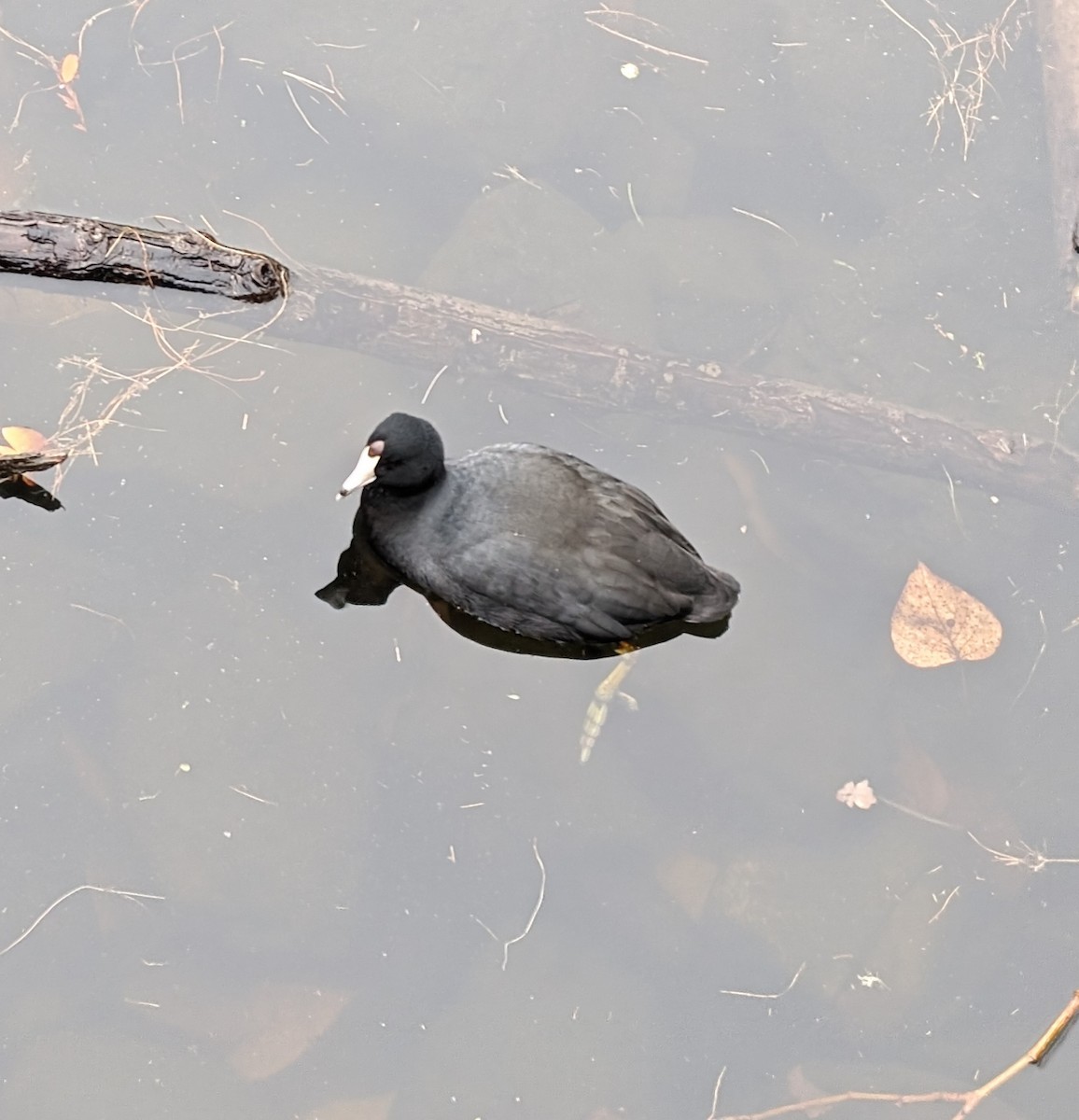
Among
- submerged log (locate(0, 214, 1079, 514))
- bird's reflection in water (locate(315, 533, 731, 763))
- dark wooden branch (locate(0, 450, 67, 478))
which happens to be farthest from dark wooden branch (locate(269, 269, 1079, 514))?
dark wooden branch (locate(0, 450, 67, 478))

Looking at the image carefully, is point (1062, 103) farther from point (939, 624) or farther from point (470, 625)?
point (470, 625)

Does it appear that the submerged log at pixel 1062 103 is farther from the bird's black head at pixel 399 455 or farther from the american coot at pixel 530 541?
the bird's black head at pixel 399 455

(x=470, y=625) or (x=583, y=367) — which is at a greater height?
(x=583, y=367)

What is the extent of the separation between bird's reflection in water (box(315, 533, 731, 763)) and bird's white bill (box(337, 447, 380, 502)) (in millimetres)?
470

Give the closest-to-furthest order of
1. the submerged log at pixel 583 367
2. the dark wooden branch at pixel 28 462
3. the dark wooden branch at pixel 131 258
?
1. the dark wooden branch at pixel 28 462
2. the dark wooden branch at pixel 131 258
3. the submerged log at pixel 583 367

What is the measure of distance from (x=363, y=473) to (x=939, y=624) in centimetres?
253

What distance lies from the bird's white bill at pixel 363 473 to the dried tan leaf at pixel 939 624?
2327 mm

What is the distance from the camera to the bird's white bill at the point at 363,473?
498 cm

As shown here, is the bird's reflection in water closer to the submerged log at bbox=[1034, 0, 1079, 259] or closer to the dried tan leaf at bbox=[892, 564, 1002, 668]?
the dried tan leaf at bbox=[892, 564, 1002, 668]

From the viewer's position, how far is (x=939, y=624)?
5.50 m

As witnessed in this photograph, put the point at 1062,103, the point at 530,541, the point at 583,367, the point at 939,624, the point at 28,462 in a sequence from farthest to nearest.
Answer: the point at 1062,103 < the point at 583,367 < the point at 939,624 < the point at 28,462 < the point at 530,541

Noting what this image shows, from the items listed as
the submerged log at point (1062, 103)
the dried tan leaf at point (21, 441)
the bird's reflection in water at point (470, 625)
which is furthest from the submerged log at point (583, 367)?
the submerged log at point (1062, 103)

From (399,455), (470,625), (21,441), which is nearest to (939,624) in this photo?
(470,625)

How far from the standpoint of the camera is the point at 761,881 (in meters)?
5.04
